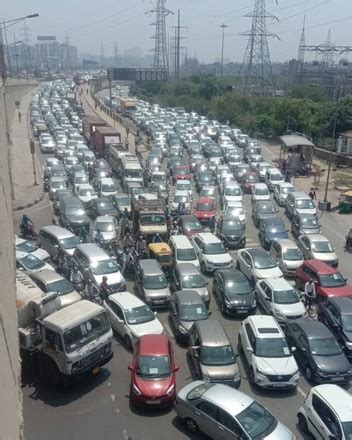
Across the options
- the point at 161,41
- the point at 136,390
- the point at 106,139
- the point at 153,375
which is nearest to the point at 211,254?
the point at 153,375

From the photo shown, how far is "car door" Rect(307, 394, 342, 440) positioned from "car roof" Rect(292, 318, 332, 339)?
2.87 metres

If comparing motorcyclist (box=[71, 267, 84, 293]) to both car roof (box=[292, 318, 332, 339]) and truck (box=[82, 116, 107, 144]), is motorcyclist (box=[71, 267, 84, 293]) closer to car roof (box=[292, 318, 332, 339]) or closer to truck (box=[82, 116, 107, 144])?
car roof (box=[292, 318, 332, 339])

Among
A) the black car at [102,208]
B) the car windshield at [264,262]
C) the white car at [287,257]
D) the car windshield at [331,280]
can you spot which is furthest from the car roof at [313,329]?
the black car at [102,208]

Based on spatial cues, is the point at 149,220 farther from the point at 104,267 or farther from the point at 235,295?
the point at 235,295

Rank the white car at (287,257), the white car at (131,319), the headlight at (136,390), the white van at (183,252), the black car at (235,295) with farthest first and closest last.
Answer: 1. the white car at (287,257)
2. the white van at (183,252)
3. the black car at (235,295)
4. the white car at (131,319)
5. the headlight at (136,390)

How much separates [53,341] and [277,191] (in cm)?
2213

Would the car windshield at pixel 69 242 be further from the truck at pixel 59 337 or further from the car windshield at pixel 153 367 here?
the car windshield at pixel 153 367

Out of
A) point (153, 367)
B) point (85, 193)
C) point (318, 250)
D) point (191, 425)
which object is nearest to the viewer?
point (191, 425)

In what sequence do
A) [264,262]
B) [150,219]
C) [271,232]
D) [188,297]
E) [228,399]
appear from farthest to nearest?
1. [271,232]
2. [150,219]
3. [264,262]
4. [188,297]
5. [228,399]

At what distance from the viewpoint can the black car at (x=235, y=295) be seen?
1662 cm

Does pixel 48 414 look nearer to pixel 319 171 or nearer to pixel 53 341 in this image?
pixel 53 341

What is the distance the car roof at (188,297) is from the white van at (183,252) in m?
3.31

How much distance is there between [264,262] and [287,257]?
1477 millimetres

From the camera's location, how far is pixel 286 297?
1658cm
